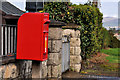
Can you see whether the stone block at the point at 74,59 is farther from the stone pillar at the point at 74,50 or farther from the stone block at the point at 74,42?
the stone block at the point at 74,42

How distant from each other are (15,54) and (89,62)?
Answer: 24.0 ft

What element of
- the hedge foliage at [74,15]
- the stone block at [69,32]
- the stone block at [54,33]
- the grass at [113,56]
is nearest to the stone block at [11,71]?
the stone block at [54,33]

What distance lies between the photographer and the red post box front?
4.83 m

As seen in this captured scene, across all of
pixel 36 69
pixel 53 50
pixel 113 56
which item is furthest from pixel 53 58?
pixel 113 56

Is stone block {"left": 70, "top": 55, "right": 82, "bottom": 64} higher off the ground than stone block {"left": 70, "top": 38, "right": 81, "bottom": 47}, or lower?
lower

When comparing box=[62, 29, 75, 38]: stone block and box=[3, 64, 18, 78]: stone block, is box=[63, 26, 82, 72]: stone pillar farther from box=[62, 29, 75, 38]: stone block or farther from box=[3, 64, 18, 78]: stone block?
box=[3, 64, 18, 78]: stone block

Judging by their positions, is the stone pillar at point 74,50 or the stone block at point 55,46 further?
the stone pillar at point 74,50

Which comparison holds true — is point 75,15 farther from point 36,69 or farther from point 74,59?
point 36,69

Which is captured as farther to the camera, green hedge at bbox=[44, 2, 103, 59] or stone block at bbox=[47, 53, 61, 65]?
green hedge at bbox=[44, 2, 103, 59]

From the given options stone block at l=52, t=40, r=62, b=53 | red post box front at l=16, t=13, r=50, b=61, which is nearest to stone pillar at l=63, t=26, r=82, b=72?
stone block at l=52, t=40, r=62, b=53

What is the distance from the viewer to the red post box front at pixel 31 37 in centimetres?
483

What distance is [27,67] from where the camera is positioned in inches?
211

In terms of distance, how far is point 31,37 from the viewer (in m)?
4.86

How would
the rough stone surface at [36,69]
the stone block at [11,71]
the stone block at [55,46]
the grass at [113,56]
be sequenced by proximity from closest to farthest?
the stone block at [11,71] < the rough stone surface at [36,69] < the stone block at [55,46] < the grass at [113,56]
